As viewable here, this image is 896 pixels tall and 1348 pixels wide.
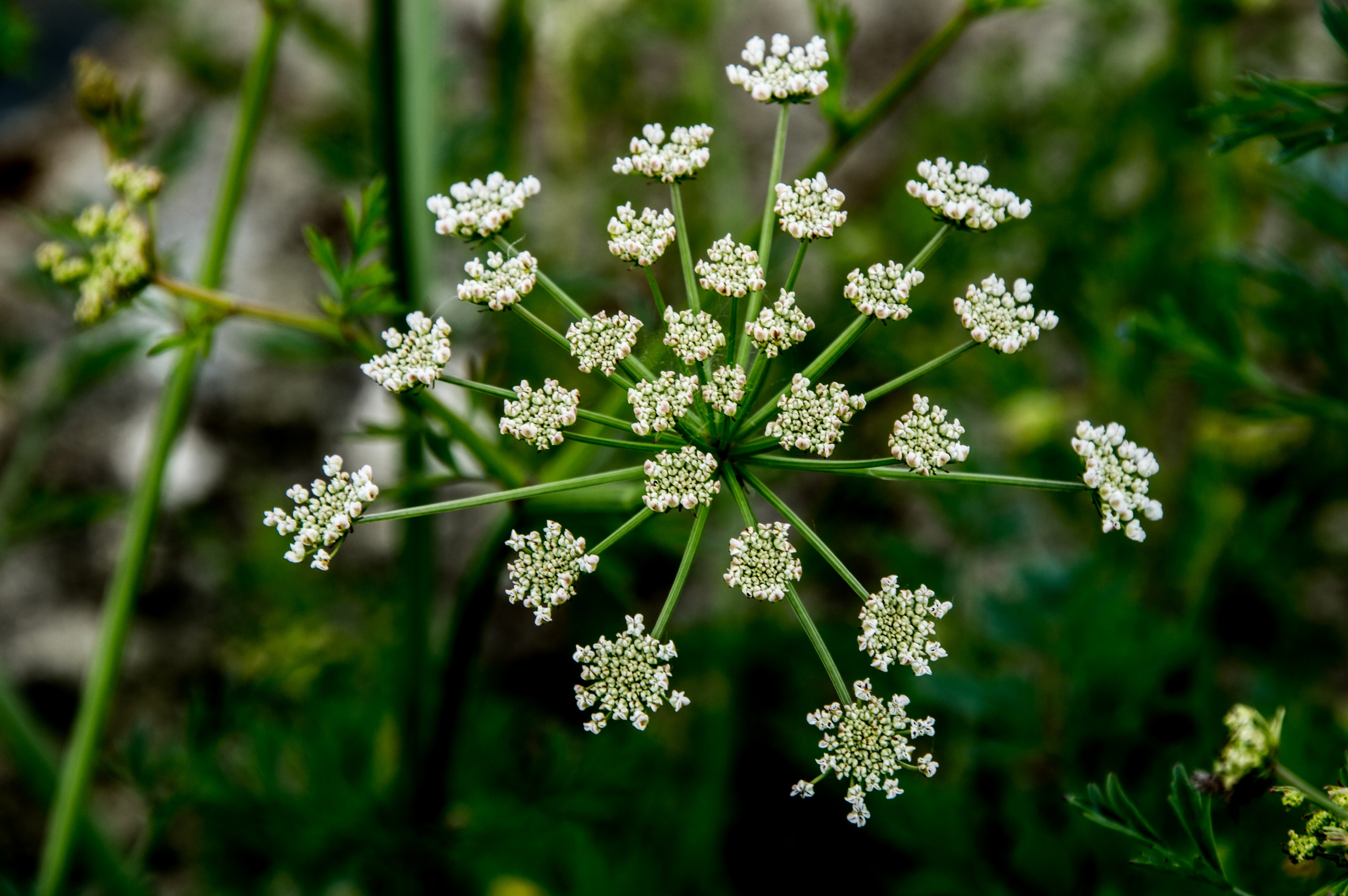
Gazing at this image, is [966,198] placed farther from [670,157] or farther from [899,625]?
[899,625]

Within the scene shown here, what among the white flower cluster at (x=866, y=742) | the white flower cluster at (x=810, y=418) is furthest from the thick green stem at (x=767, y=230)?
the white flower cluster at (x=866, y=742)

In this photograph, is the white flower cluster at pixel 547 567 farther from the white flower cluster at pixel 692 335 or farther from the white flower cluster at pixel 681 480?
the white flower cluster at pixel 692 335

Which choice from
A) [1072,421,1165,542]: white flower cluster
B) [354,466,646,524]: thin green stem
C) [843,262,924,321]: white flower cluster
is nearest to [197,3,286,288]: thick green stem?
[354,466,646,524]: thin green stem

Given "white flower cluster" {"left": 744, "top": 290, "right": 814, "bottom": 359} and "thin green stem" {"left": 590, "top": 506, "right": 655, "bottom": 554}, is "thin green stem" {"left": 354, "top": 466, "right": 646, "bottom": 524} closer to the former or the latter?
"thin green stem" {"left": 590, "top": 506, "right": 655, "bottom": 554}

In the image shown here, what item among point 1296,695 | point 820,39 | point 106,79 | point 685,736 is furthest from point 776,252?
point 685,736

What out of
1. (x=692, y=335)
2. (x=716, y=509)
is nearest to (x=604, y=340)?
(x=692, y=335)

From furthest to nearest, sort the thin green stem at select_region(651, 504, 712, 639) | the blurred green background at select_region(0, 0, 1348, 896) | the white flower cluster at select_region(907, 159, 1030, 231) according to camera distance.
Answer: the blurred green background at select_region(0, 0, 1348, 896) < the white flower cluster at select_region(907, 159, 1030, 231) < the thin green stem at select_region(651, 504, 712, 639)
